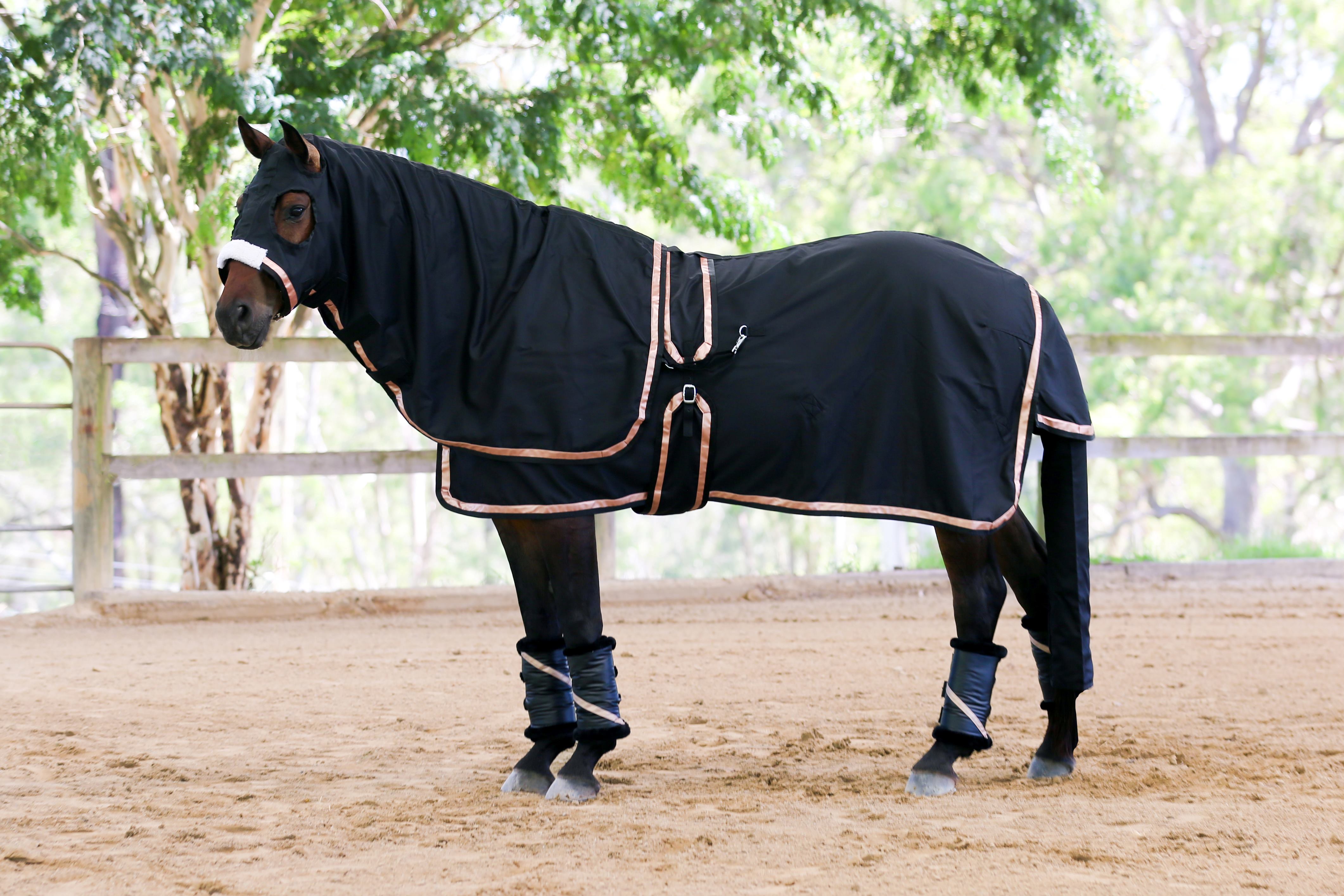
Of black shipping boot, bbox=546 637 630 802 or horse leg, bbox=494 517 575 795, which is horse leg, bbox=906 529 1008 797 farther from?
horse leg, bbox=494 517 575 795

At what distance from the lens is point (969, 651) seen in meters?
2.90

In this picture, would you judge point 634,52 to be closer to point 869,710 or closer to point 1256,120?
point 869,710

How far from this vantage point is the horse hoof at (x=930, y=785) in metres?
2.78

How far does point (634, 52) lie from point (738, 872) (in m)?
5.55

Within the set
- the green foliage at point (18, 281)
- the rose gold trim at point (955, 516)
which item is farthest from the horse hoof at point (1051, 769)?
the green foliage at point (18, 281)

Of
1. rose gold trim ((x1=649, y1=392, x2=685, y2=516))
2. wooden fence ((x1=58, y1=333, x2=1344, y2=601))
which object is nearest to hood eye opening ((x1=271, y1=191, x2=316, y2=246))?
rose gold trim ((x1=649, y1=392, x2=685, y2=516))

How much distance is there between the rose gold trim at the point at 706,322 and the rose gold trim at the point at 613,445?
104mm

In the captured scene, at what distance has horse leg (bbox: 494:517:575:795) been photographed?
2924mm

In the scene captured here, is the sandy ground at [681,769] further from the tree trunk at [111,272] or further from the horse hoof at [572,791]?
the tree trunk at [111,272]

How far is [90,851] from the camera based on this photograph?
7.71 feet

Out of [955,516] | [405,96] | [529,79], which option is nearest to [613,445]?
[955,516]

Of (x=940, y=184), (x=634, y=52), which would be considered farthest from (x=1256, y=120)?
(x=634, y=52)

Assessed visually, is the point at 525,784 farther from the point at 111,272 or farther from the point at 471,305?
the point at 111,272

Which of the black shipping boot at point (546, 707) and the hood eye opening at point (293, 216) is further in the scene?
the black shipping boot at point (546, 707)
